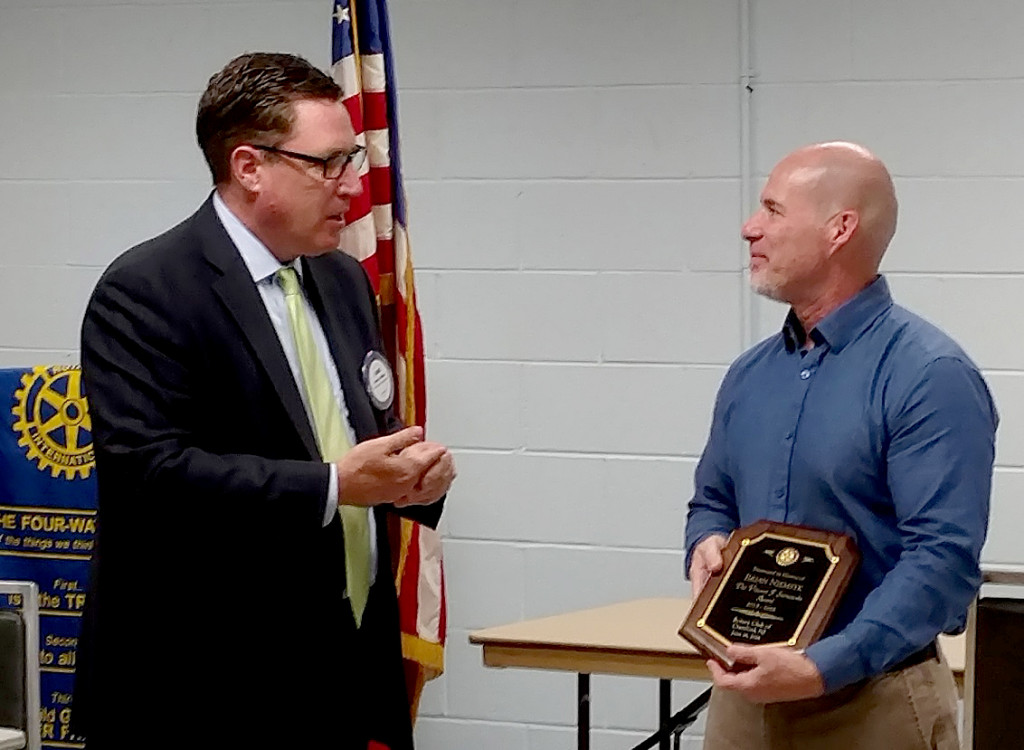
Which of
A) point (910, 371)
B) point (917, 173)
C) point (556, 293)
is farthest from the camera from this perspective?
point (556, 293)

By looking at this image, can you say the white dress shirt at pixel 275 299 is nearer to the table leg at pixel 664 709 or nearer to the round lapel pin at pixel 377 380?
the round lapel pin at pixel 377 380

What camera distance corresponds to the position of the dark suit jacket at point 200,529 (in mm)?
1976

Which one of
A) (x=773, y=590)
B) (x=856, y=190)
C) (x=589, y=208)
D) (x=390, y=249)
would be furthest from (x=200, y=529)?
(x=589, y=208)

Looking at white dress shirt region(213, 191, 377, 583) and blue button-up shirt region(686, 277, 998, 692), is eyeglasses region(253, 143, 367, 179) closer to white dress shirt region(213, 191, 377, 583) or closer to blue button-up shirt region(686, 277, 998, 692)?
white dress shirt region(213, 191, 377, 583)

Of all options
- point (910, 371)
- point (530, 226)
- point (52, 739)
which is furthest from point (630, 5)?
point (52, 739)

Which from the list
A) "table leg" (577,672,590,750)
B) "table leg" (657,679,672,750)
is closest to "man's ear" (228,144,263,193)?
"table leg" (577,672,590,750)

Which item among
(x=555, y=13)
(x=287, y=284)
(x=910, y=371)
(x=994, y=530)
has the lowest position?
(x=994, y=530)

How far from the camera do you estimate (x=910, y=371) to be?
1892mm

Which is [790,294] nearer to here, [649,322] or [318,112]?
[318,112]

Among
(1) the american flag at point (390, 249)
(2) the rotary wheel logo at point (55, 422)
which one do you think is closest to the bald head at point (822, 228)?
(1) the american flag at point (390, 249)

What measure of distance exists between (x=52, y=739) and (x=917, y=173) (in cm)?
234

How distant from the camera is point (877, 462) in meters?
1.90

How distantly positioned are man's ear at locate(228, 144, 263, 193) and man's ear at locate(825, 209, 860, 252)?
0.80m

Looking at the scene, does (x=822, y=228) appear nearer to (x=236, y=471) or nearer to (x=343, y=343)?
(x=343, y=343)
